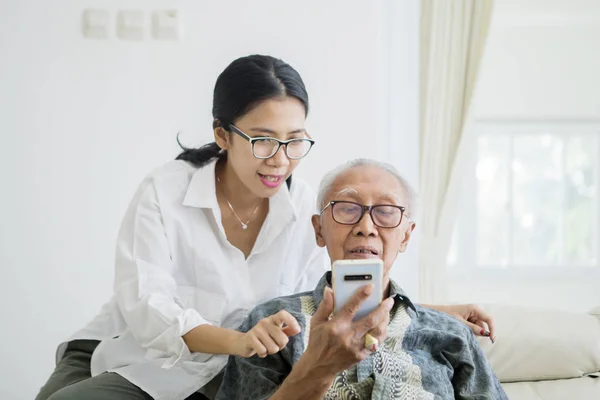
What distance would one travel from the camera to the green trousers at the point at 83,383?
1.70m

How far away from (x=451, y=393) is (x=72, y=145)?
216cm

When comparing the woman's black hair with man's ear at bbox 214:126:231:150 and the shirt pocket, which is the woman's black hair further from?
the shirt pocket

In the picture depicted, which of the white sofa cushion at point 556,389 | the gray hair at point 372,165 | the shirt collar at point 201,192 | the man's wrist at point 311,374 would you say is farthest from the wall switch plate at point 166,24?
the man's wrist at point 311,374

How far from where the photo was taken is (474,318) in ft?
6.30

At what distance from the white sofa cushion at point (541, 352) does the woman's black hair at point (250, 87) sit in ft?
2.99

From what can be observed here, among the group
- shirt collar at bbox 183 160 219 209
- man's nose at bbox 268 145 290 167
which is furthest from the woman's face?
shirt collar at bbox 183 160 219 209

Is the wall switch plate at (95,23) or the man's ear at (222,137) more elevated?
the wall switch plate at (95,23)

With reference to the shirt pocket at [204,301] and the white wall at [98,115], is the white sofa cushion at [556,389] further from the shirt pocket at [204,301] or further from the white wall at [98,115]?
the white wall at [98,115]

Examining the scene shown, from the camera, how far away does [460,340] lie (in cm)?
173

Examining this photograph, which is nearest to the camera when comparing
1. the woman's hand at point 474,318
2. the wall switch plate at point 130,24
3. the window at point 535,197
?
the woman's hand at point 474,318

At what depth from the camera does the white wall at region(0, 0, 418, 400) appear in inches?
126

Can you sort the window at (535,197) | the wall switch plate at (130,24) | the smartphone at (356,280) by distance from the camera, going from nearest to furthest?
the smartphone at (356,280), the wall switch plate at (130,24), the window at (535,197)

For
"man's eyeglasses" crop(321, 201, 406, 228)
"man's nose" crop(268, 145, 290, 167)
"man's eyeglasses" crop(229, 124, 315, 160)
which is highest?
"man's eyeglasses" crop(229, 124, 315, 160)

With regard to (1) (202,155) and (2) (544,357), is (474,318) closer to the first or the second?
(2) (544,357)
